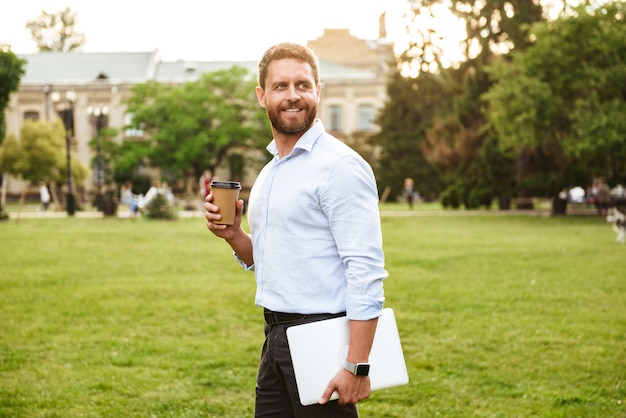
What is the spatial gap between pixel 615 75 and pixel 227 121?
35.1 meters

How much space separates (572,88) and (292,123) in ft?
97.0

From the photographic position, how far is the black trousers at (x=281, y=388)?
3.06 m

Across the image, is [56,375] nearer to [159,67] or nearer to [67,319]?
[67,319]

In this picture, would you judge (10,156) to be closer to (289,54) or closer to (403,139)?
(403,139)

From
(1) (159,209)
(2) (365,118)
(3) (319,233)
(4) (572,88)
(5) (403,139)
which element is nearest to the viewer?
(3) (319,233)

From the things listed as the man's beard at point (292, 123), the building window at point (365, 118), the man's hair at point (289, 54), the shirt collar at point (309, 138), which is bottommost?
the shirt collar at point (309, 138)

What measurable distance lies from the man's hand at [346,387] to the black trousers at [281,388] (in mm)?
153

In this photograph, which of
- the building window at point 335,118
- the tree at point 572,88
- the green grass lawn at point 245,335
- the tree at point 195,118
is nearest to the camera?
the green grass lawn at point 245,335

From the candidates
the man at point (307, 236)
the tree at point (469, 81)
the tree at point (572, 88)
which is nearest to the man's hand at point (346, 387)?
the man at point (307, 236)

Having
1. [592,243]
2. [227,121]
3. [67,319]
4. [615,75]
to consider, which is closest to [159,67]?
[227,121]

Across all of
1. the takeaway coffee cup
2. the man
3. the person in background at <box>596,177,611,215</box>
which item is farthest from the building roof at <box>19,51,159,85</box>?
the man

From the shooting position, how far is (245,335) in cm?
823

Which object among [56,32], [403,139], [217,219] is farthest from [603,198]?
[56,32]

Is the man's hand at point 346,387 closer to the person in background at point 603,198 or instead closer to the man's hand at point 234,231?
the man's hand at point 234,231
